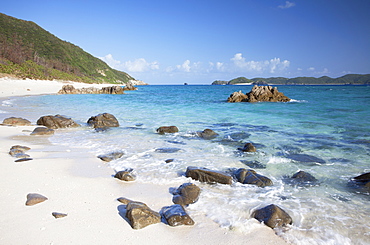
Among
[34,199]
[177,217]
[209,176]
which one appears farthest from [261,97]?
[34,199]

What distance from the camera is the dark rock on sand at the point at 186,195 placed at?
4.40 meters

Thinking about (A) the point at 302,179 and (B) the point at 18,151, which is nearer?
(A) the point at 302,179

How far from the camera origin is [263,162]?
6.97m

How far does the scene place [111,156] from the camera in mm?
7148

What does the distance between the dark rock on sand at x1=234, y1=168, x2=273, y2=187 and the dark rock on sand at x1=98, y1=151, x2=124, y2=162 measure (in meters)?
3.65

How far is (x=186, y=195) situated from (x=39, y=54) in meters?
91.6

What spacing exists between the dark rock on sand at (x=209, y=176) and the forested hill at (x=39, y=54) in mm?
52834

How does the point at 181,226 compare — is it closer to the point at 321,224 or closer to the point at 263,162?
the point at 321,224

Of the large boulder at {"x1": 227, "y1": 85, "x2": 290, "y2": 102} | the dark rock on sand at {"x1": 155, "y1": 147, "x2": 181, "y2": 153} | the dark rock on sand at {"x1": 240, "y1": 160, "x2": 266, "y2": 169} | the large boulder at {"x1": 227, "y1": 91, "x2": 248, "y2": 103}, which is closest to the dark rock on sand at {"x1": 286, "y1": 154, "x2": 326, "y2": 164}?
the dark rock on sand at {"x1": 240, "y1": 160, "x2": 266, "y2": 169}

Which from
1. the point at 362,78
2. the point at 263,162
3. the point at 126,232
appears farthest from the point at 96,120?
the point at 362,78

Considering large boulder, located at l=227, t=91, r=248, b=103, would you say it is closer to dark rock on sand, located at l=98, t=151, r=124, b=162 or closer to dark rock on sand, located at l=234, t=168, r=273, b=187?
dark rock on sand, located at l=98, t=151, r=124, b=162

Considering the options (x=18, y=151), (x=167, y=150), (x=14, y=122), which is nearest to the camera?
(x=18, y=151)

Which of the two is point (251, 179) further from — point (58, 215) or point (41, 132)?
point (41, 132)

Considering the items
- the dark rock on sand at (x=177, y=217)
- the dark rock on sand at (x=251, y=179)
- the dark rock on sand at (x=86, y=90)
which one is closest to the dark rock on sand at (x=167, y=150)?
the dark rock on sand at (x=251, y=179)
